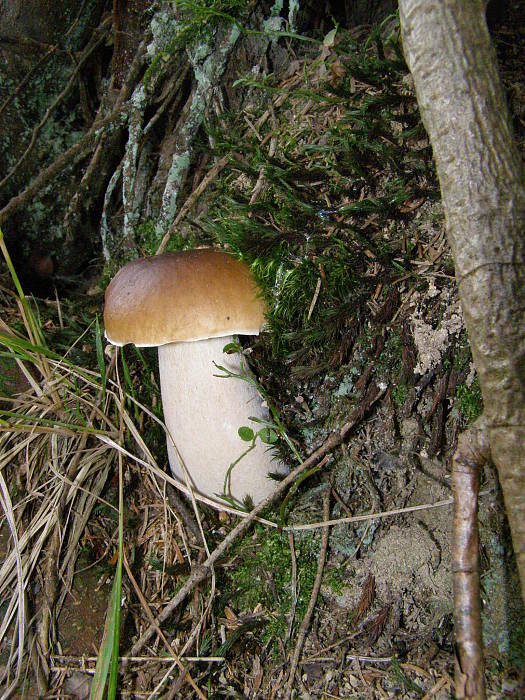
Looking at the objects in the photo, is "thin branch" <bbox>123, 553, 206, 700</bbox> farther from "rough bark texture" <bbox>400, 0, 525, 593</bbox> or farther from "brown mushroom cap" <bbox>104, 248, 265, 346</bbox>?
"rough bark texture" <bbox>400, 0, 525, 593</bbox>

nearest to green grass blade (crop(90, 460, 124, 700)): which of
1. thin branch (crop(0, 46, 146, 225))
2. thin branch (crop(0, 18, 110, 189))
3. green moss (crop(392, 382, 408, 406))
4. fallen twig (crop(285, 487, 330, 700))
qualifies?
fallen twig (crop(285, 487, 330, 700))

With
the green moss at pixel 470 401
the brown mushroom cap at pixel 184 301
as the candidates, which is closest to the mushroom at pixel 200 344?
the brown mushroom cap at pixel 184 301

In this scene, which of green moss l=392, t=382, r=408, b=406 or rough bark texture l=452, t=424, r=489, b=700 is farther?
green moss l=392, t=382, r=408, b=406

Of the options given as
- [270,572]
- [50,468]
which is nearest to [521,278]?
[270,572]

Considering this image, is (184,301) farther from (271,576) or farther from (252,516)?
(271,576)

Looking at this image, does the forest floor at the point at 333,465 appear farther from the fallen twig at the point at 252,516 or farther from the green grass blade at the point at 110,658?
the green grass blade at the point at 110,658

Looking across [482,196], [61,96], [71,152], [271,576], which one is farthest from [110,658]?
[61,96]
